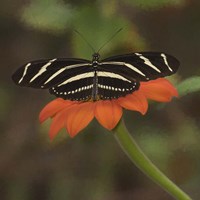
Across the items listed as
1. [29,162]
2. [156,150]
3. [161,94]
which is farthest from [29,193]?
[161,94]

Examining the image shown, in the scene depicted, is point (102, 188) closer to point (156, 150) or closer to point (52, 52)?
point (156, 150)

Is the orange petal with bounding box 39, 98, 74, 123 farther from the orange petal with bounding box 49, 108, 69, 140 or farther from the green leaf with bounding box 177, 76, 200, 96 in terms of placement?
the green leaf with bounding box 177, 76, 200, 96

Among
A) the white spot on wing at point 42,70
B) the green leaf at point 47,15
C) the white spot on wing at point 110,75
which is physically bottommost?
the white spot on wing at point 110,75

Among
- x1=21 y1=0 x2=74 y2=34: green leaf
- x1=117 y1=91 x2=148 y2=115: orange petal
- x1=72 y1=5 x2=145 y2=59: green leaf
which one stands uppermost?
x1=21 y1=0 x2=74 y2=34: green leaf

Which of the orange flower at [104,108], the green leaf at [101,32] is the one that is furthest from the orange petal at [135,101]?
the green leaf at [101,32]

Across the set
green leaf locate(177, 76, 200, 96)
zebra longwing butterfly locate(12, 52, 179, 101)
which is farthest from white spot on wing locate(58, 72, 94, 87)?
green leaf locate(177, 76, 200, 96)

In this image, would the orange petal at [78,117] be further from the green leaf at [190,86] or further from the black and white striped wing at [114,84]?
the green leaf at [190,86]

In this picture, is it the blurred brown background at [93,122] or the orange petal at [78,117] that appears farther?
the blurred brown background at [93,122]

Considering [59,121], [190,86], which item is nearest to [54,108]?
[59,121]
